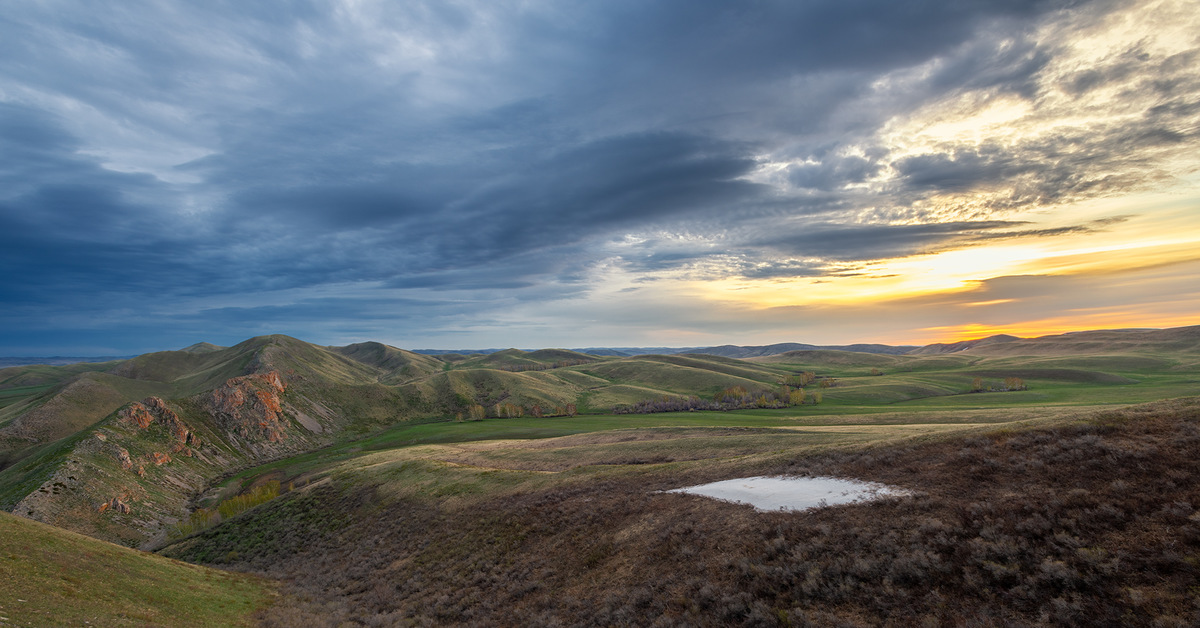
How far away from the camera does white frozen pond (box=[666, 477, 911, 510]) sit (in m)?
20.2

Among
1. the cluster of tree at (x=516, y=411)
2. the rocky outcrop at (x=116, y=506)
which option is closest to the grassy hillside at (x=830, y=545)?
the rocky outcrop at (x=116, y=506)

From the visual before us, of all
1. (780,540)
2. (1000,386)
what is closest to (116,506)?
(780,540)

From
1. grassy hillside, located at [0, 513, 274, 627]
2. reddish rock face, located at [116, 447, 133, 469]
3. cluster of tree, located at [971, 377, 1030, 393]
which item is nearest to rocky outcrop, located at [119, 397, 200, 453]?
reddish rock face, located at [116, 447, 133, 469]

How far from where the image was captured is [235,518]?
170ft

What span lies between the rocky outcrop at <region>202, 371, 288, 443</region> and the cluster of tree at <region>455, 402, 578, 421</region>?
55.3 meters

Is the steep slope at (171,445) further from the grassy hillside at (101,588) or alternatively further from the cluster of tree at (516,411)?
the grassy hillside at (101,588)

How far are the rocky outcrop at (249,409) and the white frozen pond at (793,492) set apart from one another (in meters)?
150

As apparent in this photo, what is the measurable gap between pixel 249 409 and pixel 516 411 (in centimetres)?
8236

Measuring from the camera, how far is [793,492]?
74.6ft

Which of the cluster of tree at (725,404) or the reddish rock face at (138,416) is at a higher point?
the reddish rock face at (138,416)

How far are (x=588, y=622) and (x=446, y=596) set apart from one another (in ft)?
36.5

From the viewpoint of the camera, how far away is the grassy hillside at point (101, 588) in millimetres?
18547

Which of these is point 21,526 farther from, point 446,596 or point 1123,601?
point 1123,601

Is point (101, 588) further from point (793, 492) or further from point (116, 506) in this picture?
point (116, 506)
